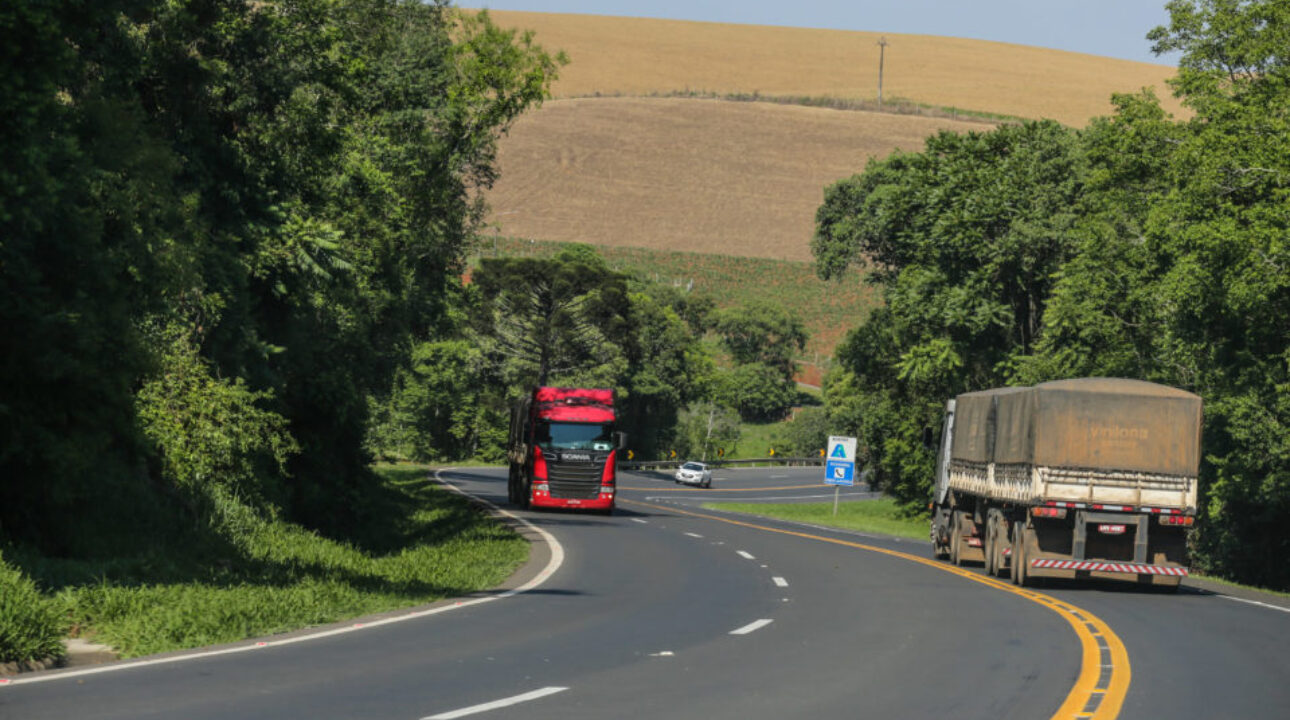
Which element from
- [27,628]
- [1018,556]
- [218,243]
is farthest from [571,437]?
[27,628]

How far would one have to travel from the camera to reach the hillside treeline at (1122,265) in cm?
3244

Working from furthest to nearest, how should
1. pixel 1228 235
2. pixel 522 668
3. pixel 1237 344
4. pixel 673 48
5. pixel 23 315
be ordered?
pixel 673 48
pixel 1237 344
pixel 1228 235
pixel 23 315
pixel 522 668

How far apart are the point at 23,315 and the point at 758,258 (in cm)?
13561

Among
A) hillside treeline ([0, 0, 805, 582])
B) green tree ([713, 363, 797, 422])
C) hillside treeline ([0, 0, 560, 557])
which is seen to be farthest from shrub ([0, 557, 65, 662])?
green tree ([713, 363, 797, 422])

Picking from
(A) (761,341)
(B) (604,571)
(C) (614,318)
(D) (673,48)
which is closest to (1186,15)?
(B) (604,571)

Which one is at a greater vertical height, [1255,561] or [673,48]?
[673,48]

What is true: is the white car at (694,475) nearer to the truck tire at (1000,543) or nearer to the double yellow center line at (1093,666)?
the truck tire at (1000,543)

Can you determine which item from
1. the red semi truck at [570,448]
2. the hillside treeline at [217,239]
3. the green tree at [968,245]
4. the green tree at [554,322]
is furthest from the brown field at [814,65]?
the hillside treeline at [217,239]

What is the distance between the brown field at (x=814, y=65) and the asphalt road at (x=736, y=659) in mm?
149155

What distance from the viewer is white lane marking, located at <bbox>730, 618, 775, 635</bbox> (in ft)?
50.6

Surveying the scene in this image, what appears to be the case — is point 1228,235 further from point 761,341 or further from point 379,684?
point 761,341

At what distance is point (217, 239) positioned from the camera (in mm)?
24797

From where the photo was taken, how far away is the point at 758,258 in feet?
494

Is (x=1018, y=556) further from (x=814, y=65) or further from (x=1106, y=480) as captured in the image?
(x=814, y=65)
